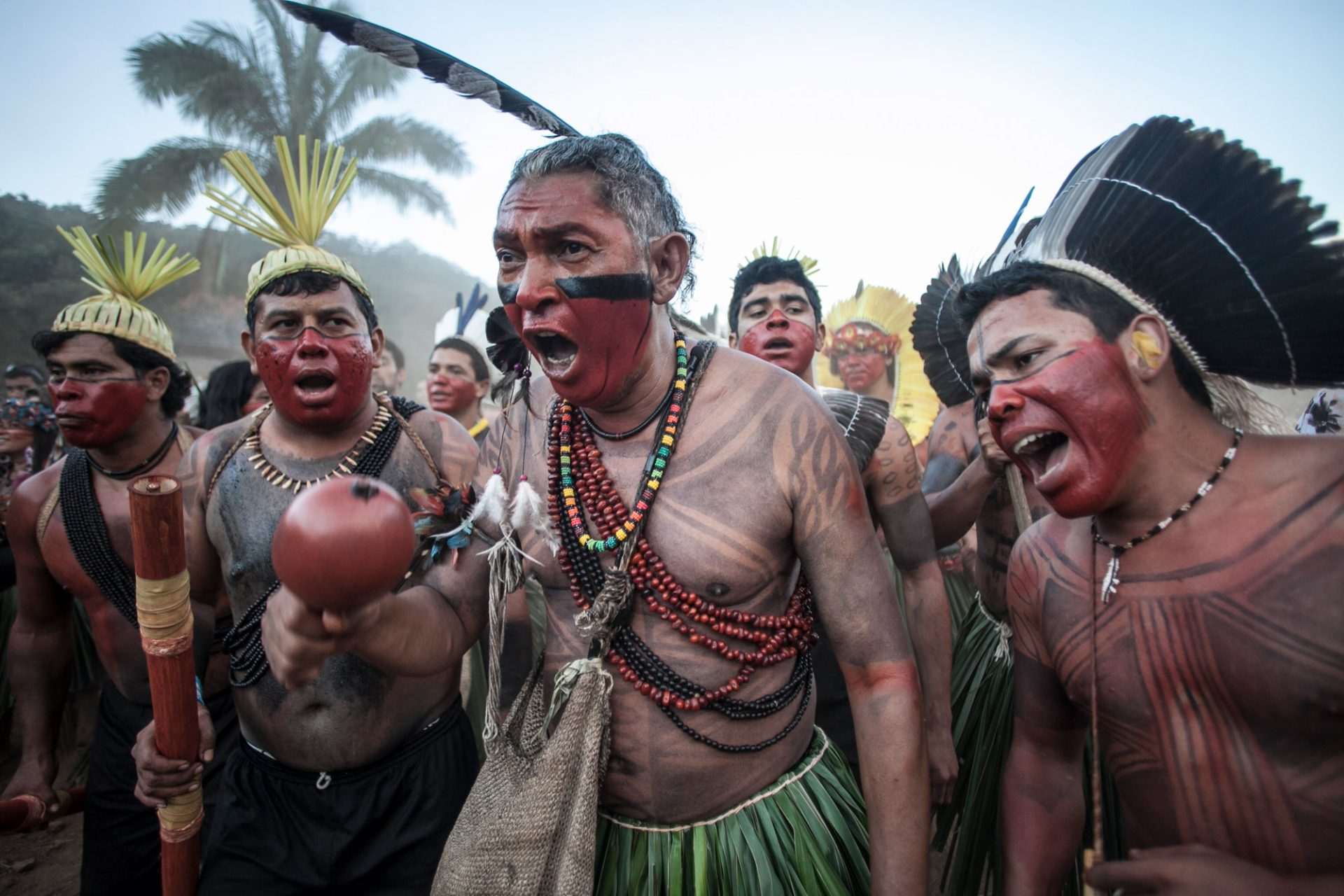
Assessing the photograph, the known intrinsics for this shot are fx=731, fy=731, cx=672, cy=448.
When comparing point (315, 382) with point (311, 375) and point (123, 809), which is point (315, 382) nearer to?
point (311, 375)

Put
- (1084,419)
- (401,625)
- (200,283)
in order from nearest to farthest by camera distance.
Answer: (1084,419)
(401,625)
(200,283)

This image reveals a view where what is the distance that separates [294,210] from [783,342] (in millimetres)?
2249

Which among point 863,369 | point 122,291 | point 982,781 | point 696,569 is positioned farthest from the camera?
point 863,369

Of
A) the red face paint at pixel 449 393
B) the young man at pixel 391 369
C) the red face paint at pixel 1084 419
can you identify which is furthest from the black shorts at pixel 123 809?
the young man at pixel 391 369

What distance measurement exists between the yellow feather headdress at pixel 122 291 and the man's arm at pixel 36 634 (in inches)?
29.5

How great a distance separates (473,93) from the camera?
219 centimetres

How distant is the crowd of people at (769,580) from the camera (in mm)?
1388

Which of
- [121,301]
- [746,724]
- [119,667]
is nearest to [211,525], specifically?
[119,667]

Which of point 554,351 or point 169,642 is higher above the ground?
point 554,351

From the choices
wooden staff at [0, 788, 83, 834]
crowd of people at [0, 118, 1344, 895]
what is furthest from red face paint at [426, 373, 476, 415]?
wooden staff at [0, 788, 83, 834]

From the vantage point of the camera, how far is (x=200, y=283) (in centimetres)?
2488

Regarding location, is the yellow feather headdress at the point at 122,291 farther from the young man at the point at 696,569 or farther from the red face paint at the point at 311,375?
the young man at the point at 696,569

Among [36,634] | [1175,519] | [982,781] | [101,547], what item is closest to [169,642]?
[101,547]

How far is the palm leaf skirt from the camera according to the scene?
2.44 meters
